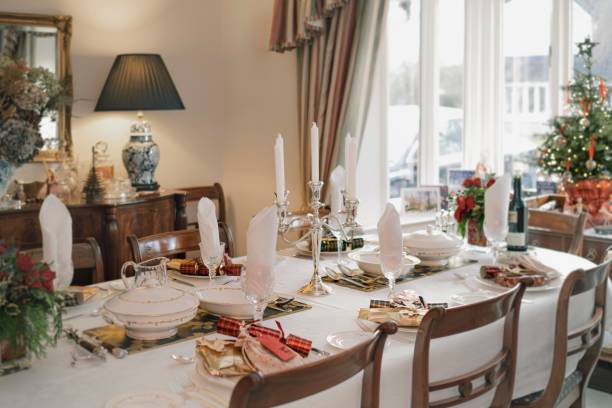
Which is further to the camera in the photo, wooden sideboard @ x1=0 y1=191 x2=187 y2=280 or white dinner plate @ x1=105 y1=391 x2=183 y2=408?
wooden sideboard @ x1=0 y1=191 x2=187 y2=280

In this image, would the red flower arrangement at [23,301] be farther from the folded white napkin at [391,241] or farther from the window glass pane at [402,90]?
the window glass pane at [402,90]

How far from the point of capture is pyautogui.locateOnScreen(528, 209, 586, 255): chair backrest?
9.45 feet

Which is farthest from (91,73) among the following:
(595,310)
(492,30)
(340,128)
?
(595,310)

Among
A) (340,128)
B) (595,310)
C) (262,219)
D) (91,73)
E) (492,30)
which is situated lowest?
(595,310)

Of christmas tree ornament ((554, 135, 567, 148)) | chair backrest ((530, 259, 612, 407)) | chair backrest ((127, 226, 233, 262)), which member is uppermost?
christmas tree ornament ((554, 135, 567, 148))

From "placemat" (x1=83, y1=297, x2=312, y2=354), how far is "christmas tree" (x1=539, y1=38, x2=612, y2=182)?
246 centimetres

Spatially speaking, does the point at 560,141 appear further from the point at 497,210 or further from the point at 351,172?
the point at 351,172

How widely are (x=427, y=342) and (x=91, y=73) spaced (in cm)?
313

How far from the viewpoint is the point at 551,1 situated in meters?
4.27

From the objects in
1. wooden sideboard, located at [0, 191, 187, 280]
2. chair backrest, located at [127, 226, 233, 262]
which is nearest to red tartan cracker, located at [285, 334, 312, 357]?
chair backrest, located at [127, 226, 233, 262]

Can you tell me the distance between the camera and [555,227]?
3.02m

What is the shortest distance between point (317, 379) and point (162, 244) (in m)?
1.55

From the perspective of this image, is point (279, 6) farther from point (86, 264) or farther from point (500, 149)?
point (86, 264)

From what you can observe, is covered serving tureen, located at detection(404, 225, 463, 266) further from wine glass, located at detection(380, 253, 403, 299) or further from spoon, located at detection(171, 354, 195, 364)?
spoon, located at detection(171, 354, 195, 364)
